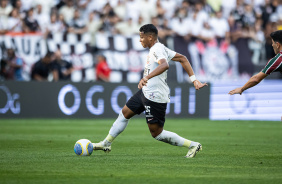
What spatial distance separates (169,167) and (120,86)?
12.3m

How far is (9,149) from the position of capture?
1110cm

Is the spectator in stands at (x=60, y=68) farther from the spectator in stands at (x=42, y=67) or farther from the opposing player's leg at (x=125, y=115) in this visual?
the opposing player's leg at (x=125, y=115)

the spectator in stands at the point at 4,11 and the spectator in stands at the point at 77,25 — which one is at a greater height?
the spectator in stands at the point at 4,11

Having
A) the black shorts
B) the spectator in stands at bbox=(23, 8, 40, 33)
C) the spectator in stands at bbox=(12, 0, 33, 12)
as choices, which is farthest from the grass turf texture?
the spectator in stands at bbox=(12, 0, 33, 12)

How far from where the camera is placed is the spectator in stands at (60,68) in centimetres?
2078

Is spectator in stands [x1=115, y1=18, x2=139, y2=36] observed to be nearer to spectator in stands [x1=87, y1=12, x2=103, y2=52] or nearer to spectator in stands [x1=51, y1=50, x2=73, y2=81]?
spectator in stands [x1=87, y1=12, x2=103, y2=52]

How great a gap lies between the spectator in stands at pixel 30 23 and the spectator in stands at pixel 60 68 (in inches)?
45.8

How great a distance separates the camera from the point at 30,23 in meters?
20.9

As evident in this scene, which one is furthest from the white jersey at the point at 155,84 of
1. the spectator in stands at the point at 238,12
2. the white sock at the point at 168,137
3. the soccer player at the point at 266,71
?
the spectator in stands at the point at 238,12

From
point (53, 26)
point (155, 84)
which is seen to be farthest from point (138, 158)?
point (53, 26)

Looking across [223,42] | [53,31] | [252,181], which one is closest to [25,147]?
[252,181]

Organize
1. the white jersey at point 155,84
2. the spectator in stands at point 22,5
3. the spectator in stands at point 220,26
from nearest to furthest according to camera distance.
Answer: the white jersey at point 155,84
the spectator in stands at point 22,5
the spectator in stands at point 220,26

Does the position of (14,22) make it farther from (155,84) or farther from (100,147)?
(155,84)

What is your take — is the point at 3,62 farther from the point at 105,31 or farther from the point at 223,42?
the point at 223,42
